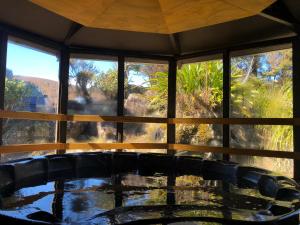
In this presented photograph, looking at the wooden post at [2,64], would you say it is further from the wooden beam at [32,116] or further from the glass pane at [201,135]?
the glass pane at [201,135]

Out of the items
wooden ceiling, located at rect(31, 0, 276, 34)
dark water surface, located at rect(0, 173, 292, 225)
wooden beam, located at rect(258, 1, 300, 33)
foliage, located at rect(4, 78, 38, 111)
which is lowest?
dark water surface, located at rect(0, 173, 292, 225)

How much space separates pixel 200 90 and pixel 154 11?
87.9 inches

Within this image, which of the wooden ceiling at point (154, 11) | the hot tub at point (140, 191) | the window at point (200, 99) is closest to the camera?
the hot tub at point (140, 191)

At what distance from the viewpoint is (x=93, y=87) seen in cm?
550

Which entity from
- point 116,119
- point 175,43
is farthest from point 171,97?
point 116,119

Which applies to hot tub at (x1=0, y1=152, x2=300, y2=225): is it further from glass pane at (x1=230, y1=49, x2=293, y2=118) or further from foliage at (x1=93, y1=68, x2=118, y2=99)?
foliage at (x1=93, y1=68, x2=118, y2=99)

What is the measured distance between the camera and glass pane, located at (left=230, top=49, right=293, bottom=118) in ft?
14.6

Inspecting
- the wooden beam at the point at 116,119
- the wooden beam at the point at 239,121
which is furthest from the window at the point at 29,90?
the wooden beam at the point at 239,121

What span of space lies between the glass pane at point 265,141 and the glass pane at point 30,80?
9.72ft

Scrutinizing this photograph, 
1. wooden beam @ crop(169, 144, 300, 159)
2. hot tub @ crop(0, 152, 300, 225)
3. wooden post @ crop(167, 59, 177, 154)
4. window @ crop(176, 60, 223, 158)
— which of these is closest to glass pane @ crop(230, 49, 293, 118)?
window @ crop(176, 60, 223, 158)

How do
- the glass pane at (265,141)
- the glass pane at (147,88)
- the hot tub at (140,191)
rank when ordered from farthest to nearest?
the glass pane at (147,88) < the glass pane at (265,141) < the hot tub at (140,191)

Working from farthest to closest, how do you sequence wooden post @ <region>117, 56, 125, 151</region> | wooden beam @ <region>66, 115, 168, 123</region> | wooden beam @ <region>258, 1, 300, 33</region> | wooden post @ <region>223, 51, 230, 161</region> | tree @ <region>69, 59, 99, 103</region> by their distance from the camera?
wooden post @ <region>117, 56, 125, 151</region>
tree @ <region>69, 59, 99, 103</region>
wooden beam @ <region>66, 115, 168, 123</region>
wooden post @ <region>223, 51, 230, 161</region>
wooden beam @ <region>258, 1, 300, 33</region>

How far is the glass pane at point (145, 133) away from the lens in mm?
5512

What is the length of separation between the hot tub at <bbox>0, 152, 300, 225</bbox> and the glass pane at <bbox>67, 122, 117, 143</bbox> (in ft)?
3.07
